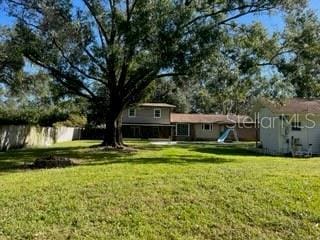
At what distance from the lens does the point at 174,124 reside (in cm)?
5234

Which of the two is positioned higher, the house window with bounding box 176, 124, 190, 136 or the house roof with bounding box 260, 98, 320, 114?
the house roof with bounding box 260, 98, 320, 114

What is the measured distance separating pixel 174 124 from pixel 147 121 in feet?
11.8

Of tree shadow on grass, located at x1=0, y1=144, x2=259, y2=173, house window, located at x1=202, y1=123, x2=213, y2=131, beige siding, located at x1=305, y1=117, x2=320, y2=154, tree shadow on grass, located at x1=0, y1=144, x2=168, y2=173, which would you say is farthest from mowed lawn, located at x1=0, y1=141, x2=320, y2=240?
house window, located at x1=202, y1=123, x2=213, y2=131

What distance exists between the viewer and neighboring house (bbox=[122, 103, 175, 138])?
50.6m

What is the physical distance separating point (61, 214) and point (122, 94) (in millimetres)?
18714

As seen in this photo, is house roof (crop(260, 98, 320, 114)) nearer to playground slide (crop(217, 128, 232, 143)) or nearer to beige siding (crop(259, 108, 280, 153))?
beige siding (crop(259, 108, 280, 153))

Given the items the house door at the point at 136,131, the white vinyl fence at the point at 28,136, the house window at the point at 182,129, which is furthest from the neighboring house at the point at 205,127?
the white vinyl fence at the point at 28,136

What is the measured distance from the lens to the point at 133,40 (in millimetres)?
19516

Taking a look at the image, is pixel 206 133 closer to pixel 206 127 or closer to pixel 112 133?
pixel 206 127

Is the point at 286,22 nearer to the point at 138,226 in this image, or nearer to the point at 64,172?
the point at 64,172

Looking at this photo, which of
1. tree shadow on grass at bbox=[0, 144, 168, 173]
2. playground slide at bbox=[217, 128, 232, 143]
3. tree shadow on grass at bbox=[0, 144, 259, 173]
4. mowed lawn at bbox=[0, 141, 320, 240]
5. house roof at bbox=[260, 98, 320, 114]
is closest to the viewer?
mowed lawn at bbox=[0, 141, 320, 240]

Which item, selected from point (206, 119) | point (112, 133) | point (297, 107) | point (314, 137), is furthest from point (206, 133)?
point (112, 133)

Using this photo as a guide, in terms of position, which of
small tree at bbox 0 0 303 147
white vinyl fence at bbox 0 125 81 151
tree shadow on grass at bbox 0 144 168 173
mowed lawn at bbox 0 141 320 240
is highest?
small tree at bbox 0 0 303 147

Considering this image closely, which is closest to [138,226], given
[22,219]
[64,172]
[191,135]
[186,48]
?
[22,219]
